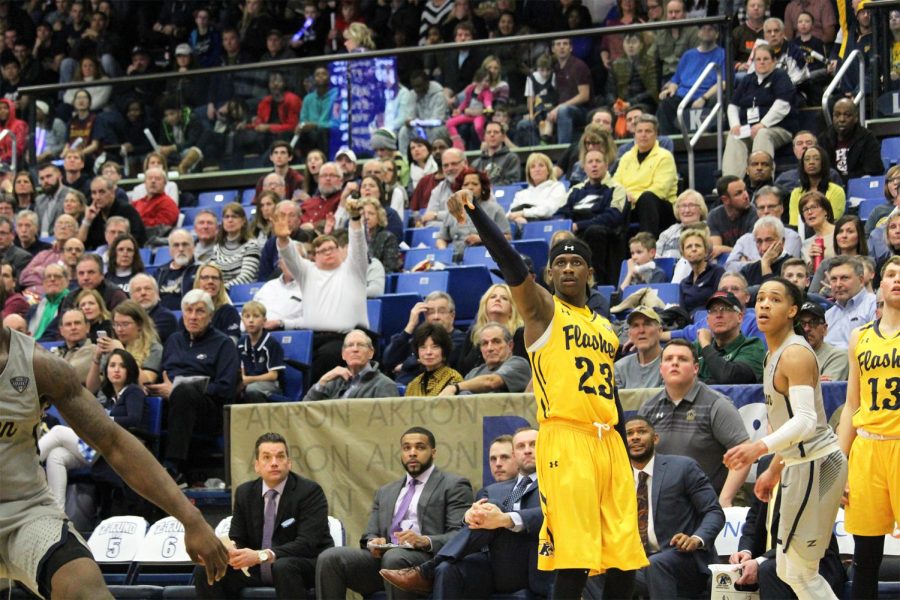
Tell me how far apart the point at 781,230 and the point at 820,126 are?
3044 millimetres

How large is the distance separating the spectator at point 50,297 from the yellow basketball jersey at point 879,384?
26.8 ft

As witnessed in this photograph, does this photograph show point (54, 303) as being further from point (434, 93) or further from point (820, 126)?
point (820, 126)

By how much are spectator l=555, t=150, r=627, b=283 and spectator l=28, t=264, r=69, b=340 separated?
4.73 metres

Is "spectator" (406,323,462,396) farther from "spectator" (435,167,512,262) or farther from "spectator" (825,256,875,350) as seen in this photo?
"spectator" (825,256,875,350)

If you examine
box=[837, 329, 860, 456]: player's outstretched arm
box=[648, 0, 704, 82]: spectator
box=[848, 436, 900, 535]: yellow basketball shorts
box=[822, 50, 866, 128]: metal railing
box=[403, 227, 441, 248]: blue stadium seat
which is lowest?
box=[848, 436, 900, 535]: yellow basketball shorts

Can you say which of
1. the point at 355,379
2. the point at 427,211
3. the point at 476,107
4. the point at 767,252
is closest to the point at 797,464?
the point at 767,252

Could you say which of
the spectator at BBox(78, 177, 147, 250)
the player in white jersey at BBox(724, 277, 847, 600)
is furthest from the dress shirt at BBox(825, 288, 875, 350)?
the spectator at BBox(78, 177, 147, 250)

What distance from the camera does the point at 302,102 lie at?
16.7 metres

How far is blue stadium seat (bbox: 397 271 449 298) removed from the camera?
42.2 feet

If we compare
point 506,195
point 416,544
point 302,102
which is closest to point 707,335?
point 416,544

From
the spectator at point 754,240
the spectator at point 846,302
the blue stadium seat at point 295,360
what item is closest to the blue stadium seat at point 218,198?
the blue stadium seat at point 295,360

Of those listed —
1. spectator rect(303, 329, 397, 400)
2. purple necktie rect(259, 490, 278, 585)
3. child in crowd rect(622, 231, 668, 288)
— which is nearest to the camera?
purple necktie rect(259, 490, 278, 585)

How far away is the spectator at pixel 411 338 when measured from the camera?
1162 cm

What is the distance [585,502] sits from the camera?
6766 millimetres
